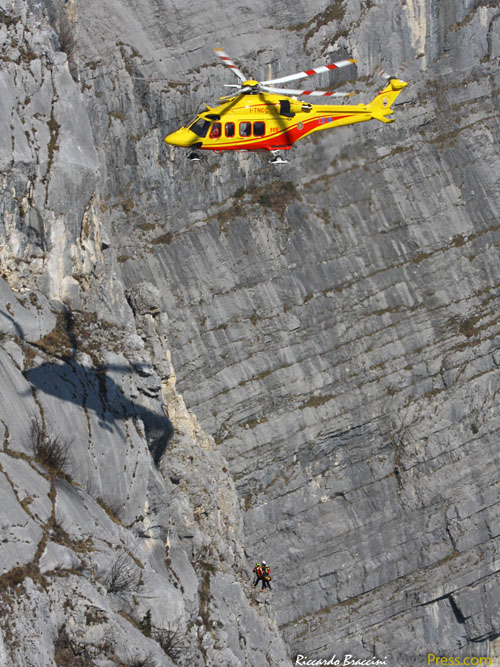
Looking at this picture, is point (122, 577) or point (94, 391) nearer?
point (122, 577)

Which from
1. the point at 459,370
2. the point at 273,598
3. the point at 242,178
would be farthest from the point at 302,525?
the point at 242,178

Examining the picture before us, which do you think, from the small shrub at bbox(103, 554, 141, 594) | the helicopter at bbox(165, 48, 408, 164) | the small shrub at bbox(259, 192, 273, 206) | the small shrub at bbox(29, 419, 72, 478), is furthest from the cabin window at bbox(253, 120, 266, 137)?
the small shrub at bbox(103, 554, 141, 594)

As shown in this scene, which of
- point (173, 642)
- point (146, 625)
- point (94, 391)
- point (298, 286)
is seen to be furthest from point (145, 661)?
point (298, 286)

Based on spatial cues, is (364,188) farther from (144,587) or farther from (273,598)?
(144,587)

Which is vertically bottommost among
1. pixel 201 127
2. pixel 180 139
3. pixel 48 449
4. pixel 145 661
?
pixel 145 661

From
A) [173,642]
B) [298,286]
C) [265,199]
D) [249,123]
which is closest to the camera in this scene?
[173,642]

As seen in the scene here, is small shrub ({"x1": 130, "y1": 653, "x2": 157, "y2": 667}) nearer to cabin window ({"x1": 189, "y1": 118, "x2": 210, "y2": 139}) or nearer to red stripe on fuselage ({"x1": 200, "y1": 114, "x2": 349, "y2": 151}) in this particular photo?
red stripe on fuselage ({"x1": 200, "y1": 114, "x2": 349, "y2": 151})

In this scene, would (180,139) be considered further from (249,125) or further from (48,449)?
(48,449)
